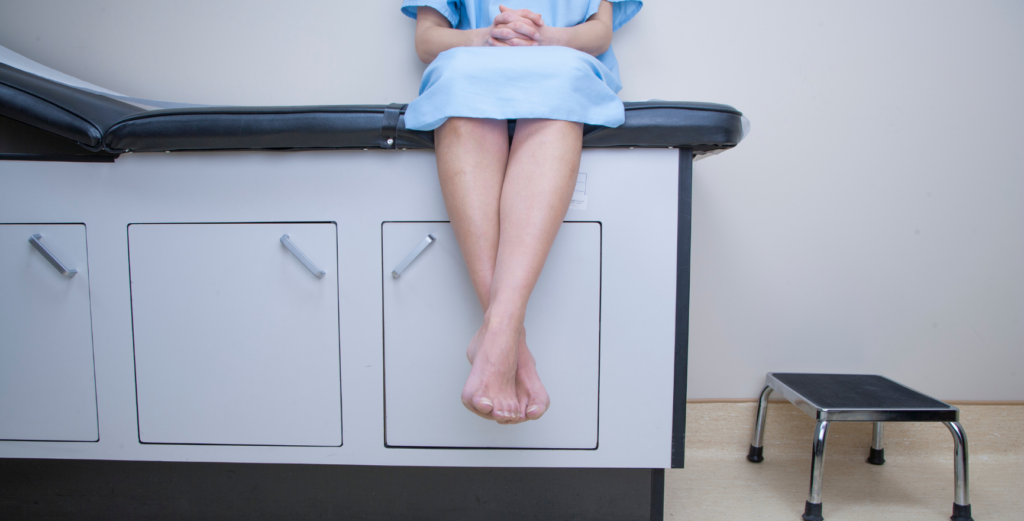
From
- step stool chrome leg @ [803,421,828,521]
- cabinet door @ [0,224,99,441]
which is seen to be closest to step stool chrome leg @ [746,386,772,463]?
step stool chrome leg @ [803,421,828,521]

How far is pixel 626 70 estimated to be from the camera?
41.6 inches

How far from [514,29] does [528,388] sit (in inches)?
23.0

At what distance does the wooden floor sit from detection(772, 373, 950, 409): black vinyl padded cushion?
13cm

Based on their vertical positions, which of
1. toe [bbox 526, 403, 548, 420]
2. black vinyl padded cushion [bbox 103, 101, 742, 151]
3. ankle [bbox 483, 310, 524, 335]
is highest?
black vinyl padded cushion [bbox 103, 101, 742, 151]

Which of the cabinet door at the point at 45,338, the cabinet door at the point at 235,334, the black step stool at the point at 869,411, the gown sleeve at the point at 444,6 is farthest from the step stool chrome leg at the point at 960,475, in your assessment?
the cabinet door at the point at 45,338

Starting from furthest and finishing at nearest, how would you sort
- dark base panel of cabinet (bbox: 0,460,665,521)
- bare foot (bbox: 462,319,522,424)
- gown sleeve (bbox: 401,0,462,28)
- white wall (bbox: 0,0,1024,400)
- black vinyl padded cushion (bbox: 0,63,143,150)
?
white wall (bbox: 0,0,1024,400)
gown sleeve (bbox: 401,0,462,28)
dark base panel of cabinet (bbox: 0,460,665,521)
black vinyl padded cushion (bbox: 0,63,143,150)
bare foot (bbox: 462,319,522,424)

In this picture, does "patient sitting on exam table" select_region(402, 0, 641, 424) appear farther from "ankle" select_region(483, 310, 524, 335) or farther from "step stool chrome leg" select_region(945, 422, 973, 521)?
"step stool chrome leg" select_region(945, 422, 973, 521)

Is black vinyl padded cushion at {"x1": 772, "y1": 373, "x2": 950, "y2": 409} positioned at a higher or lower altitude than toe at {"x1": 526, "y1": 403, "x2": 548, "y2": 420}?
lower

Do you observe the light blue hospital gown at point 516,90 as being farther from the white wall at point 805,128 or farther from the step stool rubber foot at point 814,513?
the step stool rubber foot at point 814,513

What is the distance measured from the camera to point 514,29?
76 centimetres

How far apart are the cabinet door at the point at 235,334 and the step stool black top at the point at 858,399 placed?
842 mm

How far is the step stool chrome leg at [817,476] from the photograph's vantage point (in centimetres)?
78

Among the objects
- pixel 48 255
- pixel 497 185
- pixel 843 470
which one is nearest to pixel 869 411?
pixel 843 470

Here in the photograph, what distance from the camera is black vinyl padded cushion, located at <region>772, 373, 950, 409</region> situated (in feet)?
2.63
